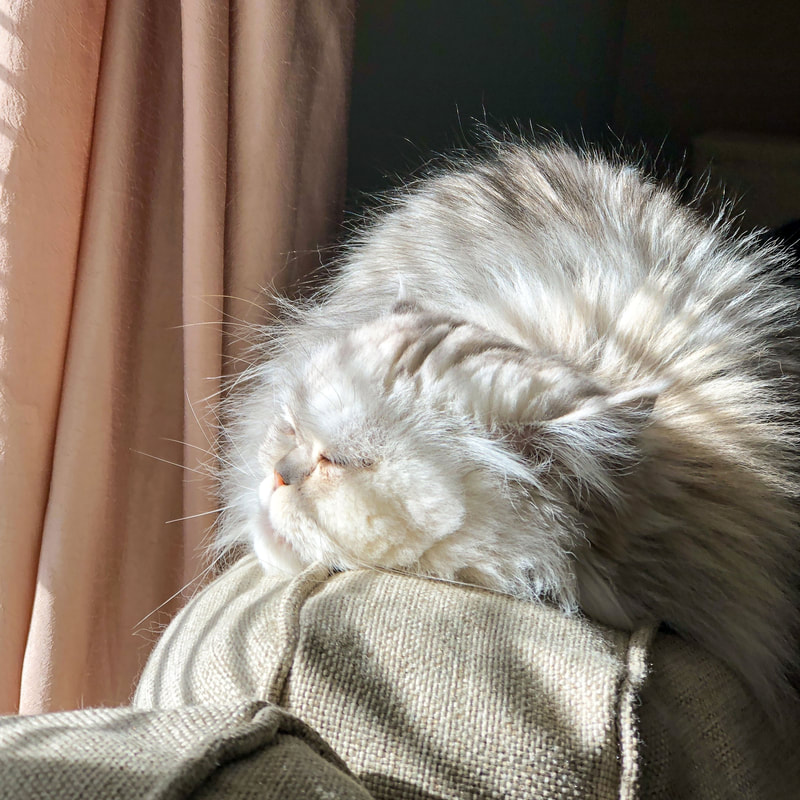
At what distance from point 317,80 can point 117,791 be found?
1.10 meters

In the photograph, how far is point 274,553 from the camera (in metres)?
0.90

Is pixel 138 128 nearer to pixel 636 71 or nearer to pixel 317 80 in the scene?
pixel 317 80

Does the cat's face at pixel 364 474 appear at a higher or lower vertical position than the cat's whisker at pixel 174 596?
higher

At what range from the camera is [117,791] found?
1.50ft

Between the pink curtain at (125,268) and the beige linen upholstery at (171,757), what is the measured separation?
0.61 metres

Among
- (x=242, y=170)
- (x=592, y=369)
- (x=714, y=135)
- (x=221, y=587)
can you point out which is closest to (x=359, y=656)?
(x=221, y=587)

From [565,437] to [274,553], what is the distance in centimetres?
35

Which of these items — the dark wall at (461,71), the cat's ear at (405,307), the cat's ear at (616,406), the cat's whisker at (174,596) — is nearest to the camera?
the cat's ear at (616,406)

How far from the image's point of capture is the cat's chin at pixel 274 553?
0.89 meters

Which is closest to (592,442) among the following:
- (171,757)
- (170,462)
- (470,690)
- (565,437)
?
(565,437)

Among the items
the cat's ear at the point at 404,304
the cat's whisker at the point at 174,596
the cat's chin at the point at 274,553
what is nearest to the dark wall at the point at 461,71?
the cat's ear at the point at 404,304

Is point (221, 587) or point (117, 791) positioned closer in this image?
point (117, 791)

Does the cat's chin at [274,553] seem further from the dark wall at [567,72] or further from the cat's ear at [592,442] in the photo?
the dark wall at [567,72]

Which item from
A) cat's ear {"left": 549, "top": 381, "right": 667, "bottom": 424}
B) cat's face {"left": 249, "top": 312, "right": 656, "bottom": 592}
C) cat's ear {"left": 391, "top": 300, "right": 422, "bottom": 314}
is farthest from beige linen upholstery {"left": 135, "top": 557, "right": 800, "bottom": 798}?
cat's ear {"left": 391, "top": 300, "right": 422, "bottom": 314}
